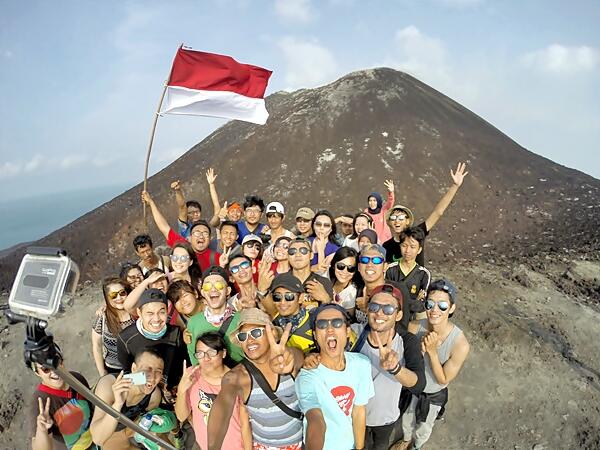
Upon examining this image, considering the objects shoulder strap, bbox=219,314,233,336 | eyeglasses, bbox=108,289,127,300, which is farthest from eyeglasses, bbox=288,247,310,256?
eyeglasses, bbox=108,289,127,300

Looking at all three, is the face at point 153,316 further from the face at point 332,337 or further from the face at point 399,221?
the face at point 399,221

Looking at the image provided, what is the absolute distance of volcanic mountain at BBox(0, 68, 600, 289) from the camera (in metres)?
16.0

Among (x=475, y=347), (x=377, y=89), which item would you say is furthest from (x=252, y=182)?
(x=475, y=347)

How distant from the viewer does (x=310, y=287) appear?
427 centimetres

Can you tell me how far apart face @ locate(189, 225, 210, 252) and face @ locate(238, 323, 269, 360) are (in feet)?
8.84

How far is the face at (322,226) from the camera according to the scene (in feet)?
18.3

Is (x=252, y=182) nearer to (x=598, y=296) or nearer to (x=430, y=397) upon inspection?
(x=598, y=296)

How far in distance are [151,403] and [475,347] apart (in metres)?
6.80

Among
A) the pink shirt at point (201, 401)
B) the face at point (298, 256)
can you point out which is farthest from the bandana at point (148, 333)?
the face at point (298, 256)

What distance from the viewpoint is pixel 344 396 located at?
3037 mm

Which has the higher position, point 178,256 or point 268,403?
point 178,256

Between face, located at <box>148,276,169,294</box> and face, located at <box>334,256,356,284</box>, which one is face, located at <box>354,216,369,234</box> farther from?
face, located at <box>148,276,169,294</box>

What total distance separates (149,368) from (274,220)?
289 cm

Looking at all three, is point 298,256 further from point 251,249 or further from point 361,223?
point 361,223
